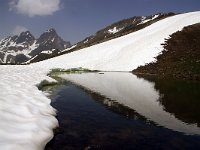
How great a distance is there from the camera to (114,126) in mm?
16125

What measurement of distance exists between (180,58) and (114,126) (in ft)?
157

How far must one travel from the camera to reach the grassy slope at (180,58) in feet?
170

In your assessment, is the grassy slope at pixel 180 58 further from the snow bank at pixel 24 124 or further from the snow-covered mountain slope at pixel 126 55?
the snow bank at pixel 24 124

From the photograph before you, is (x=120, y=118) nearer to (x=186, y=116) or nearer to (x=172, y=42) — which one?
(x=186, y=116)

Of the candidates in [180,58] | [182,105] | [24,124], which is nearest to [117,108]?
[182,105]

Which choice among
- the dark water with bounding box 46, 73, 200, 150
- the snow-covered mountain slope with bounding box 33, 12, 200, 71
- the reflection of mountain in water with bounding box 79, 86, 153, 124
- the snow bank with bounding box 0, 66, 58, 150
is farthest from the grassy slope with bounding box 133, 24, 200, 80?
the snow bank with bounding box 0, 66, 58, 150

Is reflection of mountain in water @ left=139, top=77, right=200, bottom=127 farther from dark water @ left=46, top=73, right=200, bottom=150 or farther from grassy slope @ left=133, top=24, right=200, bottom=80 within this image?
grassy slope @ left=133, top=24, right=200, bottom=80

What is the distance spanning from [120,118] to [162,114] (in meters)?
3.36

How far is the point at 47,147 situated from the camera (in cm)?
1201

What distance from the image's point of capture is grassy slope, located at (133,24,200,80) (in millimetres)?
51938

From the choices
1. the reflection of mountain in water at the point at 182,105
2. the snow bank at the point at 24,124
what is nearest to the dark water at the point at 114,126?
the reflection of mountain in water at the point at 182,105

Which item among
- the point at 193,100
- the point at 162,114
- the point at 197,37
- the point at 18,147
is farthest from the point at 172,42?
the point at 18,147

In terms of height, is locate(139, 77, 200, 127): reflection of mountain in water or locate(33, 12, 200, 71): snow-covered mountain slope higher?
locate(33, 12, 200, 71): snow-covered mountain slope

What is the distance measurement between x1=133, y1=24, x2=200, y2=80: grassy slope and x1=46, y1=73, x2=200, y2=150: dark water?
26.9 metres
